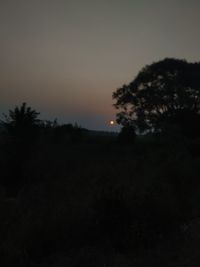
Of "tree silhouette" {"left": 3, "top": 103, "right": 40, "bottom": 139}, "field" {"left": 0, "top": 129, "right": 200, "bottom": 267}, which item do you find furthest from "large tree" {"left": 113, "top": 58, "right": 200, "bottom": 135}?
"field" {"left": 0, "top": 129, "right": 200, "bottom": 267}

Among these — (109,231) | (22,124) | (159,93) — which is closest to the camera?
(109,231)

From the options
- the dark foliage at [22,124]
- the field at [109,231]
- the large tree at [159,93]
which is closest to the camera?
the field at [109,231]

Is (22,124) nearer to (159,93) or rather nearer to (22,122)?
(22,122)

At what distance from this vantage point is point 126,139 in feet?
130

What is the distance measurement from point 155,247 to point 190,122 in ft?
113

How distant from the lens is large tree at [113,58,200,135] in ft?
165

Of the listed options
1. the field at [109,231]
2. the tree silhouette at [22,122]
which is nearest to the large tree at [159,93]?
the tree silhouette at [22,122]

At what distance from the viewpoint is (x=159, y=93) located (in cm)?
5153

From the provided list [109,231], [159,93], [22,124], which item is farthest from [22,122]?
[159,93]

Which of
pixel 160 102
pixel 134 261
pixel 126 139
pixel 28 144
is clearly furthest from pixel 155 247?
pixel 160 102

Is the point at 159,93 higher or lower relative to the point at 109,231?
higher

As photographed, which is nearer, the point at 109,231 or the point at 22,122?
the point at 109,231

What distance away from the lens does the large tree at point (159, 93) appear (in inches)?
1981

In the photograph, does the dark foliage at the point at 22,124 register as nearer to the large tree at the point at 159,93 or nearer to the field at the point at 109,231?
the field at the point at 109,231
